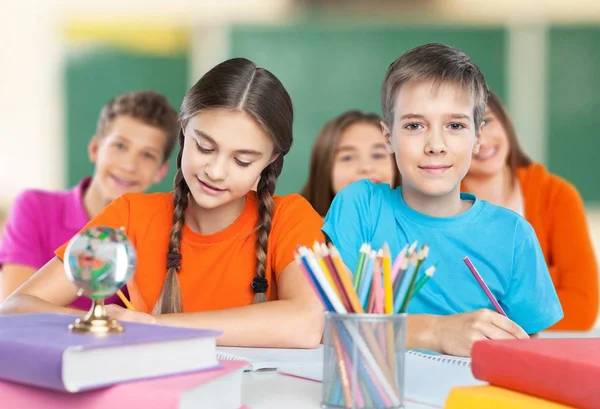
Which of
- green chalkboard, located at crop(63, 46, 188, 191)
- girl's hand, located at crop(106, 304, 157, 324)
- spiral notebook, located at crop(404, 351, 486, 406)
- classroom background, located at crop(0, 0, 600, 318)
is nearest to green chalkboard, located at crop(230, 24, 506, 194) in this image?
classroom background, located at crop(0, 0, 600, 318)

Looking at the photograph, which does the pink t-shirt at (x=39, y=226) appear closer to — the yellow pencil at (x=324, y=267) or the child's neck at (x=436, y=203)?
the child's neck at (x=436, y=203)

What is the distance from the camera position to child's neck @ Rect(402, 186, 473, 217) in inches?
62.6

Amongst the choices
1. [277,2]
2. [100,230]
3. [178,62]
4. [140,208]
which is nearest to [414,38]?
[277,2]

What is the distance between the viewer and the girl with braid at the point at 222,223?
1.51 meters

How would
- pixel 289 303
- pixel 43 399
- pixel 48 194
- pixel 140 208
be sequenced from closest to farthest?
pixel 43 399 < pixel 289 303 < pixel 140 208 < pixel 48 194

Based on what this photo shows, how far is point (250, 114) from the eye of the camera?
1532mm

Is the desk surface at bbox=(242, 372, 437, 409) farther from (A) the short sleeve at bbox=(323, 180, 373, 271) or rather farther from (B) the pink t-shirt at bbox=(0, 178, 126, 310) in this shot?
(B) the pink t-shirt at bbox=(0, 178, 126, 310)

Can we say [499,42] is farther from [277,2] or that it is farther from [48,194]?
[48,194]

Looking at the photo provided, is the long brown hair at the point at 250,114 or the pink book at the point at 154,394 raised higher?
the long brown hair at the point at 250,114

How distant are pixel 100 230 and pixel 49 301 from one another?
682mm

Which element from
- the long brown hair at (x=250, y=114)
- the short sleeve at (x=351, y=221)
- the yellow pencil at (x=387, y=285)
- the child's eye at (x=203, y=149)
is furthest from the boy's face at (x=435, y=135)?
the yellow pencil at (x=387, y=285)

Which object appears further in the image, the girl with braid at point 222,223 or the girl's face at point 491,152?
the girl's face at point 491,152

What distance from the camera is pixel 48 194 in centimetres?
254

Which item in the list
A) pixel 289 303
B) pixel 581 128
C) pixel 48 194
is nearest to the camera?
pixel 289 303
